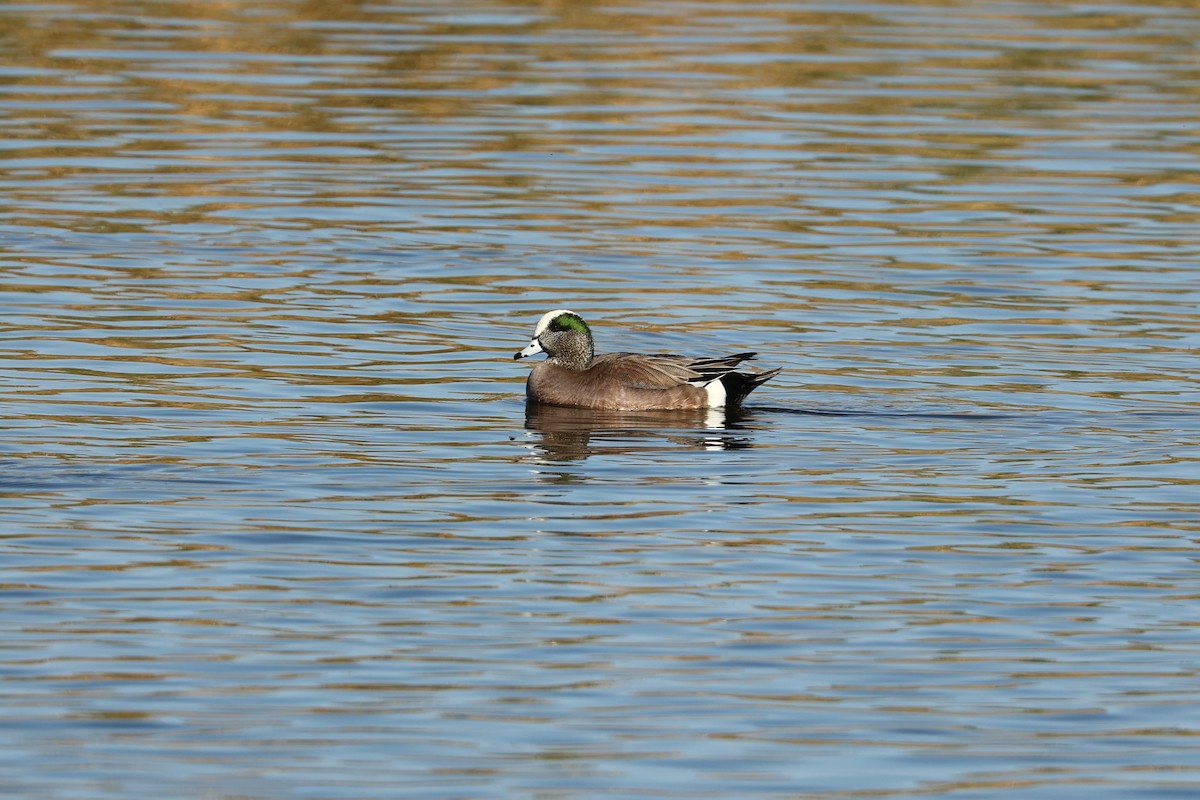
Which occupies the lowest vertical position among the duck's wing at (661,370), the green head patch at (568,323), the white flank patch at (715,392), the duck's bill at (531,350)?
the white flank patch at (715,392)

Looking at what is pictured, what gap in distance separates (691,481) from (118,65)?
1557cm

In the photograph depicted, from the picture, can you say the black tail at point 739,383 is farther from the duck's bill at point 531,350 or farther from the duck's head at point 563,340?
the duck's bill at point 531,350

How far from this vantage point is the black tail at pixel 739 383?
14.1 meters

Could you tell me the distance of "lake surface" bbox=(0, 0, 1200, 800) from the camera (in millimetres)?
8172

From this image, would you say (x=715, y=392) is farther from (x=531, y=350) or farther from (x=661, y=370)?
(x=531, y=350)

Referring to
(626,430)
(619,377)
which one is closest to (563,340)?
(619,377)

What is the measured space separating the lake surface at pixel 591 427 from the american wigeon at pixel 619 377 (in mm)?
208

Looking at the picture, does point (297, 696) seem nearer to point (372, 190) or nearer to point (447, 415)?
point (447, 415)

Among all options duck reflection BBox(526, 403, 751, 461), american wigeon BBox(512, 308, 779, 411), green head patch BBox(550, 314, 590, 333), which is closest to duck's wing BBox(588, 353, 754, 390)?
american wigeon BBox(512, 308, 779, 411)

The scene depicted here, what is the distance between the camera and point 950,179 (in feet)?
70.6

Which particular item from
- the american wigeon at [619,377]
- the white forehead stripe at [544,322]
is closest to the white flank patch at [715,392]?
the american wigeon at [619,377]

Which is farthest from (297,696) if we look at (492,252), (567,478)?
(492,252)

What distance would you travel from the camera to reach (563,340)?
47.6 feet

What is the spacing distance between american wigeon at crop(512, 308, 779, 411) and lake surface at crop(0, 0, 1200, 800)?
21cm
